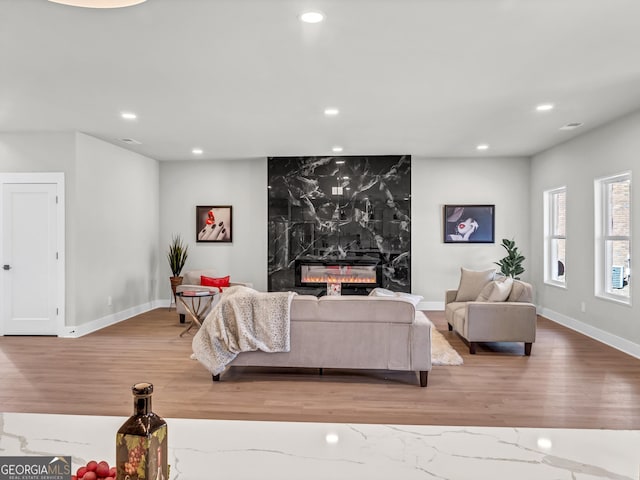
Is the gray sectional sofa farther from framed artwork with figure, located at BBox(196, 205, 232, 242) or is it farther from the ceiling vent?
framed artwork with figure, located at BBox(196, 205, 232, 242)

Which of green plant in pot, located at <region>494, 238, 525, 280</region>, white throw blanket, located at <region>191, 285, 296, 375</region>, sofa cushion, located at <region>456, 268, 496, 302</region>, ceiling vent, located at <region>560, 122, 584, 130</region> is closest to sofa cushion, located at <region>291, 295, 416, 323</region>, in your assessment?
white throw blanket, located at <region>191, 285, 296, 375</region>

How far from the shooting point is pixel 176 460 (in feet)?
3.09

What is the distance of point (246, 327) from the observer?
388 centimetres

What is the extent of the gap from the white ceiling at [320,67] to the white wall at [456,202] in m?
1.78

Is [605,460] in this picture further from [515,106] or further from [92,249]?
[92,249]

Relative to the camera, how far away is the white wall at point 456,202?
→ 7988 millimetres

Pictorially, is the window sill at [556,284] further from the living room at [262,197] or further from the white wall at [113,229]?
the white wall at [113,229]

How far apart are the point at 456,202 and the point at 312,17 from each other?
5.76 m

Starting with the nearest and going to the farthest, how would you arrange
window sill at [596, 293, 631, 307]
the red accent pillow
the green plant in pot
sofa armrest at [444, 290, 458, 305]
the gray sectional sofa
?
the gray sectional sofa < window sill at [596, 293, 631, 307] < sofa armrest at [444, 290, 458, 305] < the red accent pillow < the green plant in pot

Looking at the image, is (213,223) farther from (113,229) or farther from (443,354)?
(443,354)

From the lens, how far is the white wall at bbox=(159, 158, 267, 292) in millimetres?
8297

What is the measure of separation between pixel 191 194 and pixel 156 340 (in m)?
3.51

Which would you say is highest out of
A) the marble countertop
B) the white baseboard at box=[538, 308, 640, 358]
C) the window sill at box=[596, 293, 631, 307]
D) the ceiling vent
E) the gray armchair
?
the ceiling vent

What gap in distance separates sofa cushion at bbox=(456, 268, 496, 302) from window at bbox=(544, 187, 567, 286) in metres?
1.78
